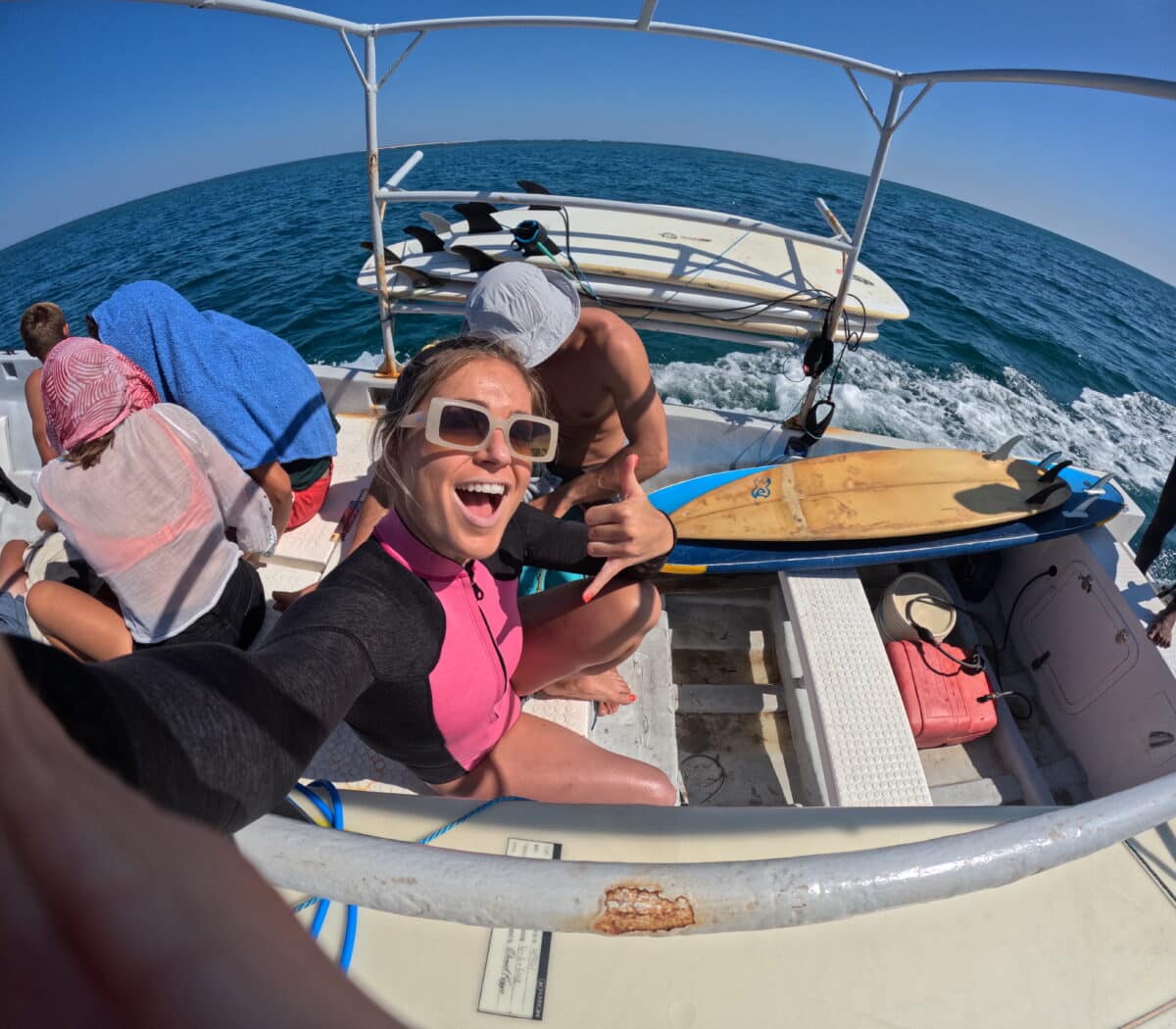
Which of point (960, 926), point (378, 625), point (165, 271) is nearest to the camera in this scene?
point (960, 926)

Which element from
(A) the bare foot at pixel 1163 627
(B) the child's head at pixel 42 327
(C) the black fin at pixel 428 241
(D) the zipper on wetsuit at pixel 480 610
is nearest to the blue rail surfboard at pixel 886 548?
(A) the bare foot at pixel 1163 627

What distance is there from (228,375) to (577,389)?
4.60ft

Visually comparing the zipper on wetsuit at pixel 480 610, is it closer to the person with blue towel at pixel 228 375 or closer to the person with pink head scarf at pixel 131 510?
Answer: the person with pink head scarf at pixel 131 510

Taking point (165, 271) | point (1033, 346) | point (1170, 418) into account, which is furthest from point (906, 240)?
point (165, 271)

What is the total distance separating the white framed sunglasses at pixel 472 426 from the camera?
1242 millimetres

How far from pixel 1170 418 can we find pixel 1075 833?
42.8ft

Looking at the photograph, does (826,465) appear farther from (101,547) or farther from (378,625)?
(101,547)

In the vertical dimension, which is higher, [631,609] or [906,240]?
[906,240]

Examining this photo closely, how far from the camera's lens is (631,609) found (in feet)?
5.81

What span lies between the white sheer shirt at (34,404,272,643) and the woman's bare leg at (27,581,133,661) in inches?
2.6

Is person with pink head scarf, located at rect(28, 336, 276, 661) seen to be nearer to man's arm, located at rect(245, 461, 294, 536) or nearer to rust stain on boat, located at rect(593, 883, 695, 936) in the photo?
man's arm, located at rect(245, 461, 294, 536)

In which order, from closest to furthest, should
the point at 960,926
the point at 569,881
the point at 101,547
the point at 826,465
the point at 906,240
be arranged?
the point at 569,881 → the point at 960,926 → the point at 101,547 → the point at 826,465 → the point at 906,240

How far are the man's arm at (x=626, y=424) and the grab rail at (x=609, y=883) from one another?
A: 1.71 metres

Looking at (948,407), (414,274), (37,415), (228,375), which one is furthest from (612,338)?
(948,407)
